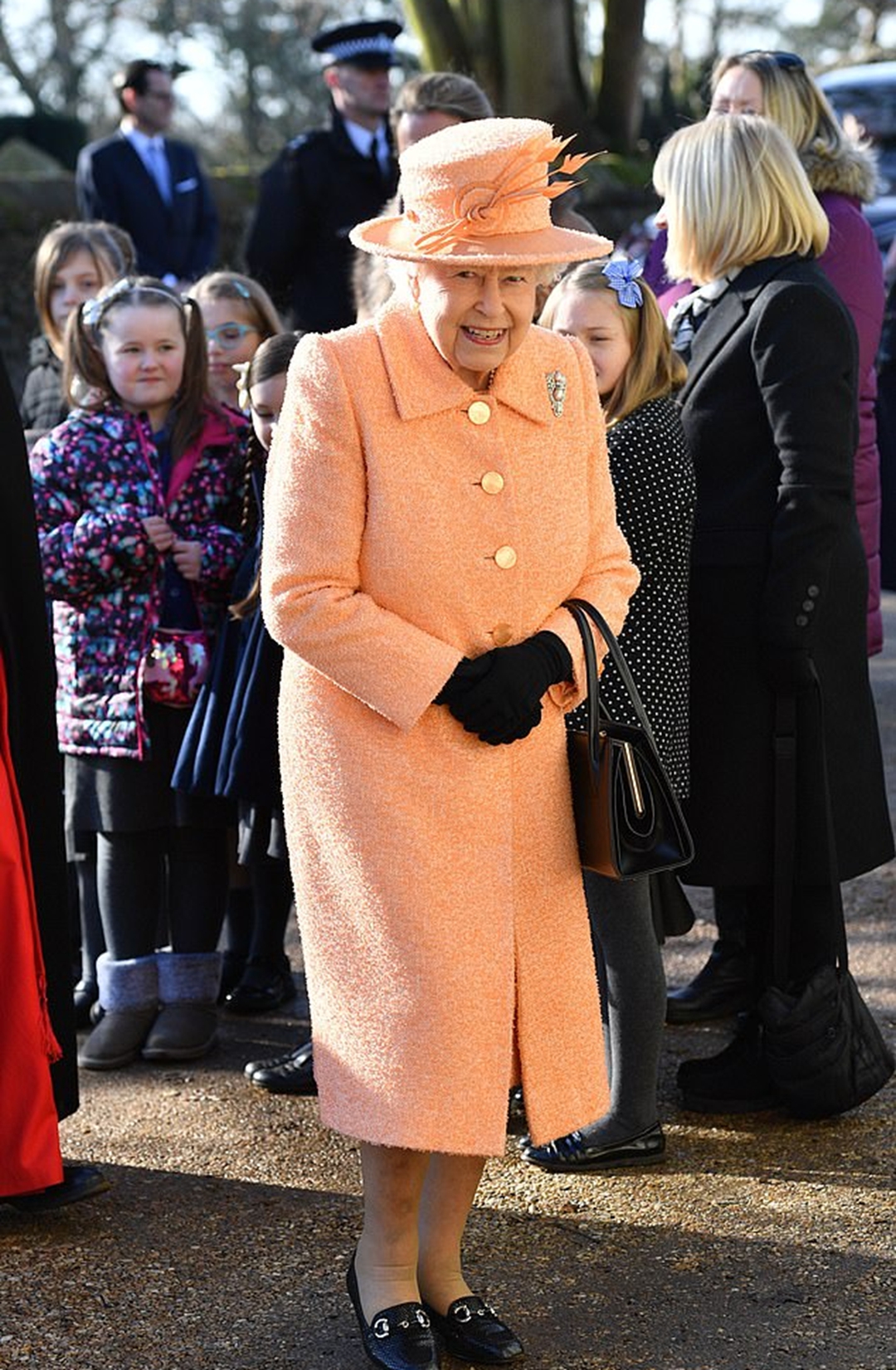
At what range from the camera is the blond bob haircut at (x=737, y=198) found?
14.0 ft

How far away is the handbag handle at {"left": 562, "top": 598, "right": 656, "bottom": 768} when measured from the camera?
3.22 meters

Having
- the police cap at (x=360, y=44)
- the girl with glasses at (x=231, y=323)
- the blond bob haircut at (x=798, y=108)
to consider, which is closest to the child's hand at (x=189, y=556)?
the girl with glasses at (x=231, y=323)

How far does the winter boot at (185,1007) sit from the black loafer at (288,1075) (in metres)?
0.23

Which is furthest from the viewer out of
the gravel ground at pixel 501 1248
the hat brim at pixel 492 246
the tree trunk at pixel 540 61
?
the tree trunk at pixel 540 61

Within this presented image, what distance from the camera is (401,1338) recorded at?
3.18 meters

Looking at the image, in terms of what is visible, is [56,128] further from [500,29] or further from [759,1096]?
[759,1096]

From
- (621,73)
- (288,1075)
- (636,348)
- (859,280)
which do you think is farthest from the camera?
(621,73)

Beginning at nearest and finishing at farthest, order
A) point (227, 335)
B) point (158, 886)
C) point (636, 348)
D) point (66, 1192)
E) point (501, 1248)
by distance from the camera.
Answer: point (501, 1248) < point (66, 1192) < point (636, 348) < point (158, 886) < point (227, 335)

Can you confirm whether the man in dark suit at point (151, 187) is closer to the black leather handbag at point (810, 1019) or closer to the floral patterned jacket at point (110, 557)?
the floral patterned jacket at point (110, 557)

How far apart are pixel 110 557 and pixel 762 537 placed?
1515 millimetres

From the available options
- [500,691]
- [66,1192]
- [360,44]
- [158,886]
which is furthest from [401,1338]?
[360,44]

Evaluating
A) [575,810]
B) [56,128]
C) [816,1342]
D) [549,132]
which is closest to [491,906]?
[575,810]

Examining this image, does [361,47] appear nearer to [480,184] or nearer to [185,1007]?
[185,1007]

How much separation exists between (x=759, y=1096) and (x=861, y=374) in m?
1.89
